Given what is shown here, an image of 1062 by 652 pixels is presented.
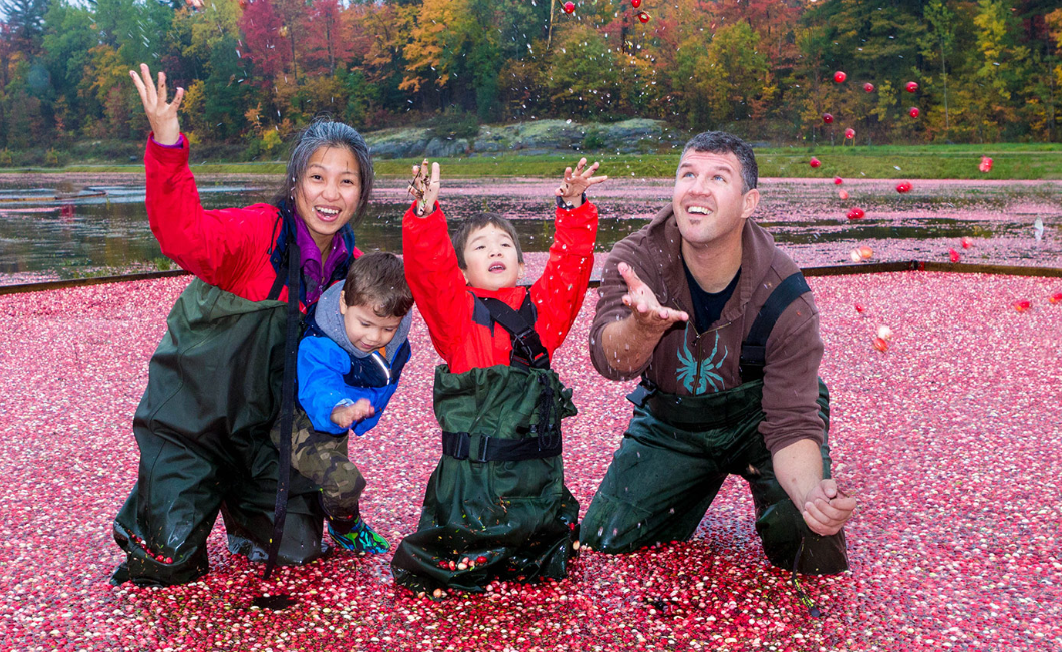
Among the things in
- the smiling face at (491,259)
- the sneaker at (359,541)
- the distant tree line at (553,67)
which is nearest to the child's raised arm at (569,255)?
the smiling face at (491,259)

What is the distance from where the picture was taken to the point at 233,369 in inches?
110

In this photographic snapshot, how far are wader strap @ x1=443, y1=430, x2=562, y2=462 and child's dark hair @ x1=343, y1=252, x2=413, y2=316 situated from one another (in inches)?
16.6

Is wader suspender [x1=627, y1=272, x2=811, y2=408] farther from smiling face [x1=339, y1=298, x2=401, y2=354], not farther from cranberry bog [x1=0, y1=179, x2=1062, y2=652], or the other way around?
smiling face [x1=339, y1=298, x2=401, y2=354]

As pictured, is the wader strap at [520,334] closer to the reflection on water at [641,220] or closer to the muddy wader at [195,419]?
the muddy wader at [195,419]

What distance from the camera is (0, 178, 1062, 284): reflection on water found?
1141cm

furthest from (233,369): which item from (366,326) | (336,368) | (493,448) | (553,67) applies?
(553,67)

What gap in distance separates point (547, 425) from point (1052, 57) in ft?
128

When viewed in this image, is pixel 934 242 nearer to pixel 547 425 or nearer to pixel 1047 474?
pixel 1047 474

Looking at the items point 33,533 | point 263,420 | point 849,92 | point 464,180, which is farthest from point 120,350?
point 849,92

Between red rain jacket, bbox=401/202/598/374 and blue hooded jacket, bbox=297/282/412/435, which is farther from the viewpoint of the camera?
blue hooded jacket, bbox=297/282/412/435

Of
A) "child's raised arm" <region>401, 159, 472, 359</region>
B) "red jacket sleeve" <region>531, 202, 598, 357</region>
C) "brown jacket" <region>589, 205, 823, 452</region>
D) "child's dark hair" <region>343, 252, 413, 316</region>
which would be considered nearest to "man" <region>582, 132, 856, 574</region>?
"brown jacket" <region>589, 205, 823, 452</region>

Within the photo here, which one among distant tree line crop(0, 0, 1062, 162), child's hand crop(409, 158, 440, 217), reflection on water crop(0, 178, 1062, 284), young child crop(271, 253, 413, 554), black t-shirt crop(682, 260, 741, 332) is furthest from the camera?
distant tree line crop(0, 0, 1062, 162)

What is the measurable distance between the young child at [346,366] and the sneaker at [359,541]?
0.12 meters

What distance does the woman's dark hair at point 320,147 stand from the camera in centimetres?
291
